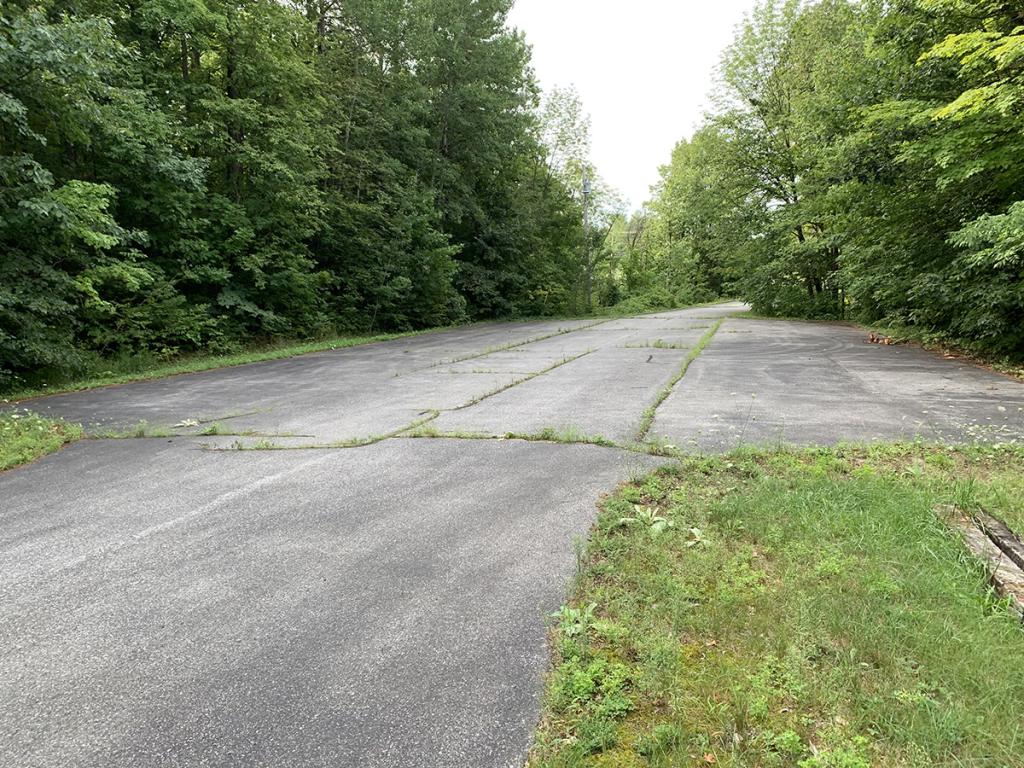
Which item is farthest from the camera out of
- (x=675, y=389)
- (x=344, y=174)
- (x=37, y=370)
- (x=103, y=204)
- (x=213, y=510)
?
(x=344, y=174)

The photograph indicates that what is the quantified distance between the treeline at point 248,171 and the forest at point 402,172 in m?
0.06

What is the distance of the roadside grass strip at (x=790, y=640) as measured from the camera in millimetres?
1562

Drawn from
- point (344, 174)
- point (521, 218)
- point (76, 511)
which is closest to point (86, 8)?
point (344, 174)

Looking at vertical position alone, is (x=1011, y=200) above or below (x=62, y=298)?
above

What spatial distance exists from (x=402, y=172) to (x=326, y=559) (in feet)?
59.3

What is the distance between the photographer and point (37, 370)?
852cm

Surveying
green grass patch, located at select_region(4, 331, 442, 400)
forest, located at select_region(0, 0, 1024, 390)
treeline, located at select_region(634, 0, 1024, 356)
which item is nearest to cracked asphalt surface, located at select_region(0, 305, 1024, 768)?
green grass patch, located at select_region(4, 331, 442, 400)

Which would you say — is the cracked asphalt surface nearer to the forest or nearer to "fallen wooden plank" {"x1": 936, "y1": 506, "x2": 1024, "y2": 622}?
"fallen wooden plank" {"x1": 936, "y1": 506, "x2": 1024, "y2": 622}

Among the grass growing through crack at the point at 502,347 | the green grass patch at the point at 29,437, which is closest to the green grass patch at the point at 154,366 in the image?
the green grass patch at the point at 29,437

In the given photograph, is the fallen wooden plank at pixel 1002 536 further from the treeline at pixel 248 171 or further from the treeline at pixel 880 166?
the treeline at pixel 248 171

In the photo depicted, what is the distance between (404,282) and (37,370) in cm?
1027

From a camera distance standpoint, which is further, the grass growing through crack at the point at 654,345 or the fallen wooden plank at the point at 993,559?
the grass growing through crack at the point at 654,345

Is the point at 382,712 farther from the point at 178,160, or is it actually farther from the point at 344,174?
the point at 344,174

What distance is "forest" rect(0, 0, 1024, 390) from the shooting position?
8.10 metres
